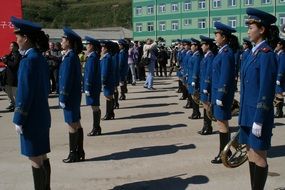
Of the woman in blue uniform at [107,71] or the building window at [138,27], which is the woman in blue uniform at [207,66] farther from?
the building window at [138,27]

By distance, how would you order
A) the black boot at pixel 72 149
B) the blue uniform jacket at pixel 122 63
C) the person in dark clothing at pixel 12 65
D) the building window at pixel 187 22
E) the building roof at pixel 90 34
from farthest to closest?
the building window at pixel 187 22
the building roof at pixel 90 34
the blue uniform jacket at pixel 122 63
the person in dark clothing at pixel 12 65
the black boot at pixel 72 149

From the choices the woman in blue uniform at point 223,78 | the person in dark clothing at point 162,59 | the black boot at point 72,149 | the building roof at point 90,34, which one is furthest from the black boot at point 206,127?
the building roof at point 90,34

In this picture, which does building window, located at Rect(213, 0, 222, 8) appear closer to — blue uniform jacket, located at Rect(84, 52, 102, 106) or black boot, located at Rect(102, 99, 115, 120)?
black boot, located at Rect(102, 99, 115, 120)

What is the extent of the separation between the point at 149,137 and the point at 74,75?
105 inches

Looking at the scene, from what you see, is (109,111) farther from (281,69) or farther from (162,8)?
(162,8)

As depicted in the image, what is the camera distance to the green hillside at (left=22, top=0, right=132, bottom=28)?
391ft

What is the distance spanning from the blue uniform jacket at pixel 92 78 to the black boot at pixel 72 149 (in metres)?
1.88

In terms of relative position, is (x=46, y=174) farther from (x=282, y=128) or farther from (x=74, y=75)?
(x=282, y=128)

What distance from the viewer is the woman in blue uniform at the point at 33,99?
5082mm

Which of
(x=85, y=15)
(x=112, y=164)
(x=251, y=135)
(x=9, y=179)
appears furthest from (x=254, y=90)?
(x=85, y=15)

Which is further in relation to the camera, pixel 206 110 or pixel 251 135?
pixel 206 110

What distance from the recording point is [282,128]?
10.2 metres

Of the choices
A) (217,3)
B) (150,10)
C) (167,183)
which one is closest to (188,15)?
(217,3)

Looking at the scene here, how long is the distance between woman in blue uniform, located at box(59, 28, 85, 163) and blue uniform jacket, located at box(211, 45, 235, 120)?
7.10 feet
